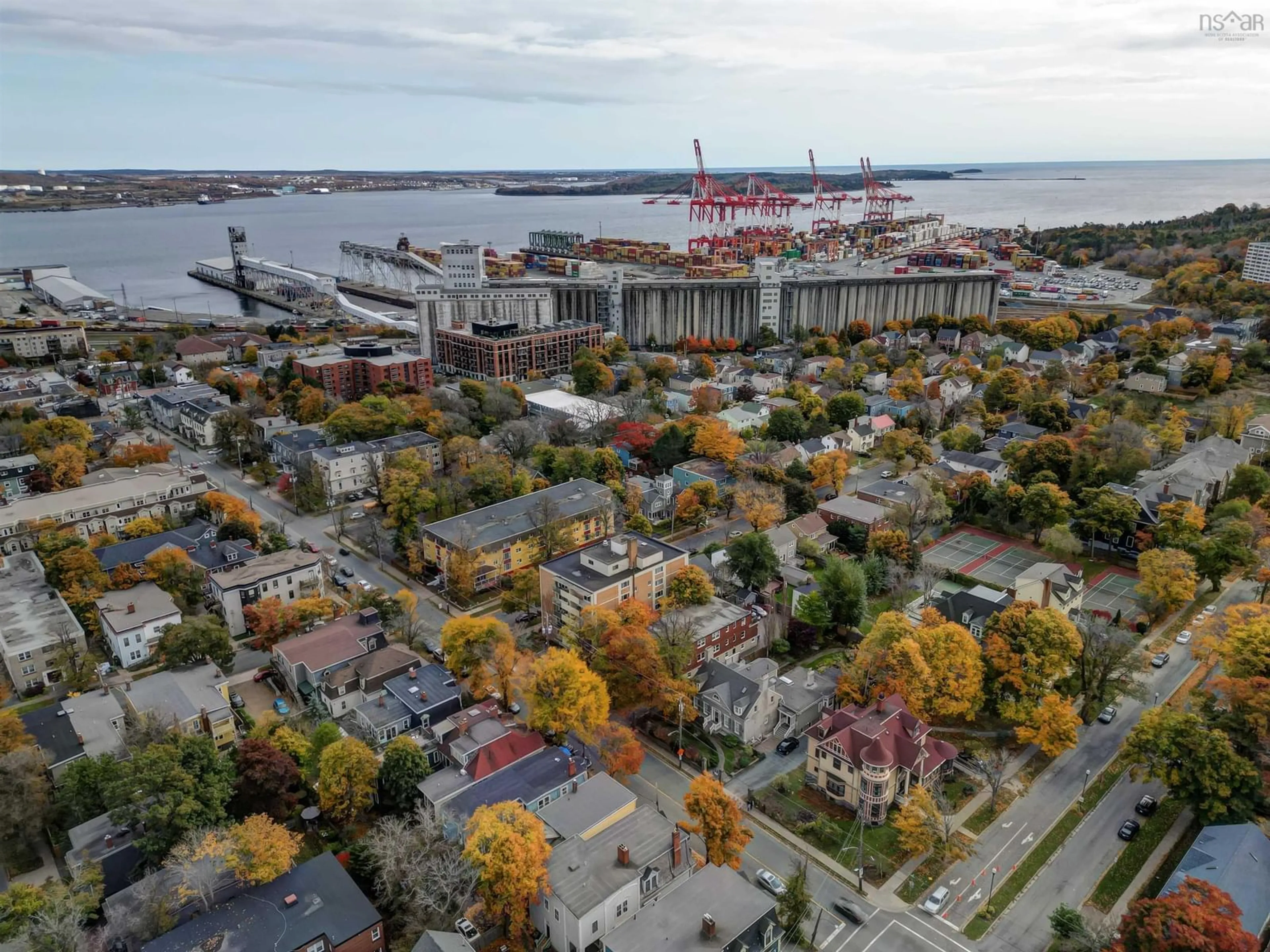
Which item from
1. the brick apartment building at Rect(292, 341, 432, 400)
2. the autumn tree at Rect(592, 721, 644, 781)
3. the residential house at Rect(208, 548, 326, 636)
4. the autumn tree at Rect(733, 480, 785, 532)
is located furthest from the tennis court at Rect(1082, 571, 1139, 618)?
the brick apartment building at Rect(292, 341, 432, 400)

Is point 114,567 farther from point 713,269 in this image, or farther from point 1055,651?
point 713,269

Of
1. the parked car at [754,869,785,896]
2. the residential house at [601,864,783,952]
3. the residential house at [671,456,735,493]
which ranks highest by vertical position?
the residential house at [671,456,735,493]

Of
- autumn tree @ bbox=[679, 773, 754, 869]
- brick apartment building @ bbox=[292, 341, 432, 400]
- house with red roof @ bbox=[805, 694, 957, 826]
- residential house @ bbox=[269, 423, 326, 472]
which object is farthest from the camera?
brick apartment building @ bbox=[292, 341, 432, 400]

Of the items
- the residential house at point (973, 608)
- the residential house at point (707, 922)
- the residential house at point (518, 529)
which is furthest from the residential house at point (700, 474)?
the residential house at point (707, 922)

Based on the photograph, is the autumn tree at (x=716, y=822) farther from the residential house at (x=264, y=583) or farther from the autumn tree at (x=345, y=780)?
the residential house at (x=264, y=583)

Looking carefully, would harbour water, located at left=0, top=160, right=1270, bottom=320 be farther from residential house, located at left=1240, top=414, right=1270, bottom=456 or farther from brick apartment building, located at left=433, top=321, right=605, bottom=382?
residential house, located at left=1240, top=414, right=1270, bottom=456

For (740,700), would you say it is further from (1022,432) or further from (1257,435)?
(1257,435)
